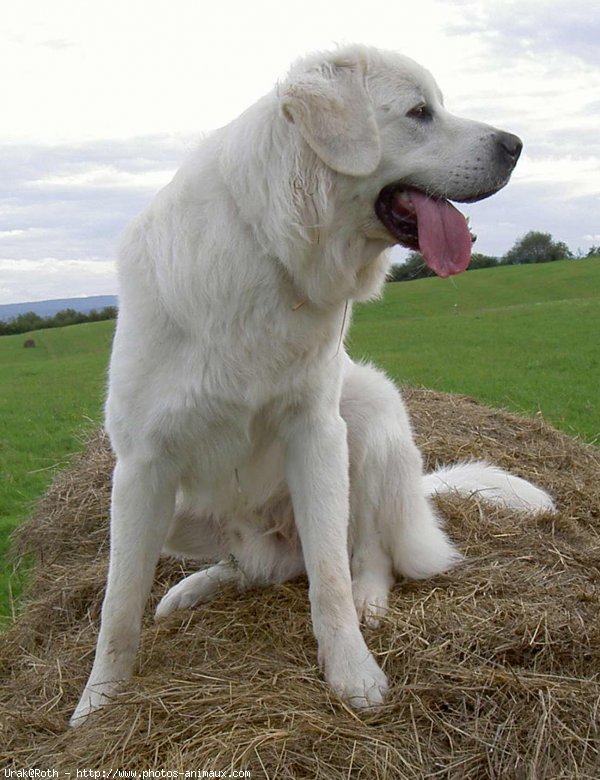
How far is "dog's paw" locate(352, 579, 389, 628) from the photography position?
3.59 m

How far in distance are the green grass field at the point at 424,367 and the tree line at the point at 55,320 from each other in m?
4.68

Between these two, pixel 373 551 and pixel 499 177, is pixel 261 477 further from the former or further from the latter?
pixel 499 177

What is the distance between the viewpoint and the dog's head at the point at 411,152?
313 cm

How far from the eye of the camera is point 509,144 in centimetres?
321

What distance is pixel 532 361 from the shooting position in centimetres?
1678

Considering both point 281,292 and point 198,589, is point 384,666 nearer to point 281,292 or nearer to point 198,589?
point 198,589

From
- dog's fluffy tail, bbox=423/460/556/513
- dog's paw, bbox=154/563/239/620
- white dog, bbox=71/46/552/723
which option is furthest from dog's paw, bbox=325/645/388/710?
dog's fluffy tail, bbox=423/460/556/513

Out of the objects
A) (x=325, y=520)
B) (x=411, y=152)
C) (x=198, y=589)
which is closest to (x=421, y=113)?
(x=411, y=152)

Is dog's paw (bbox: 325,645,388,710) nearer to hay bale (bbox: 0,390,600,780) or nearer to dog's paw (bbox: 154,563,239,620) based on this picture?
hay bale (bbox: 0,390,600,780)

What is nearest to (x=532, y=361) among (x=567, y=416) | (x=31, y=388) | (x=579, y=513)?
(x=567, y=416)

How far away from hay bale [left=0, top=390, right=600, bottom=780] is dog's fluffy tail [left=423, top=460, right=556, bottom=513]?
142 millimetres

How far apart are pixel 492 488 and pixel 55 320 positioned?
40.4 metres

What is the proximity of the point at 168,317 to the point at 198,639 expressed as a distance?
1355 millimetres

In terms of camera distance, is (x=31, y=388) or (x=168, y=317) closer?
(x=168, y=317)
